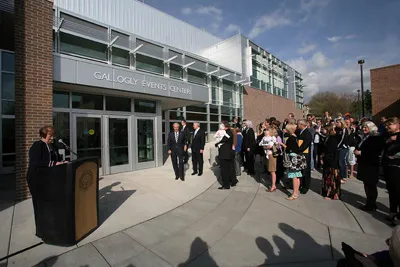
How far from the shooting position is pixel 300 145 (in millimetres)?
4723

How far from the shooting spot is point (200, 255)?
9.04 feet

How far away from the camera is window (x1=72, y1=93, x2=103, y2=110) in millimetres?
6951

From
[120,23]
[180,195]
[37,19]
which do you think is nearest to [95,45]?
[37,19]

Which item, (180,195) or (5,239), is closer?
(5,239)

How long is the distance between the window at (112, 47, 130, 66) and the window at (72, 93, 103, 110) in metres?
3.51

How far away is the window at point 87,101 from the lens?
22.8 ft

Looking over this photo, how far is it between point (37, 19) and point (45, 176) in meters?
4.48

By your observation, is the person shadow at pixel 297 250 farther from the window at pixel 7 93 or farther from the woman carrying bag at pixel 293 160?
the window at pixel 7 93

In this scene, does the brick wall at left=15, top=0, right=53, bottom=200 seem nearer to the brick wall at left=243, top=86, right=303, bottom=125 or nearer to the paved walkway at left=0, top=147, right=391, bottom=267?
the paved walkway at left=0, top=147, right=391, bottom=267

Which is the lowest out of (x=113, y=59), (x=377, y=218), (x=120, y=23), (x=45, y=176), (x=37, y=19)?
(x=377, y=218)

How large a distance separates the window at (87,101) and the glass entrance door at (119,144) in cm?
60

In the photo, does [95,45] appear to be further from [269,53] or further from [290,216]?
[269,53]

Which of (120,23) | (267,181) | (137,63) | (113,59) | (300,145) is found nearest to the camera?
(300,145)

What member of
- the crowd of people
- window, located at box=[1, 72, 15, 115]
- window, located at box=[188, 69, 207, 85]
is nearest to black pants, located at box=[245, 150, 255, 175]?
the crowd of people
